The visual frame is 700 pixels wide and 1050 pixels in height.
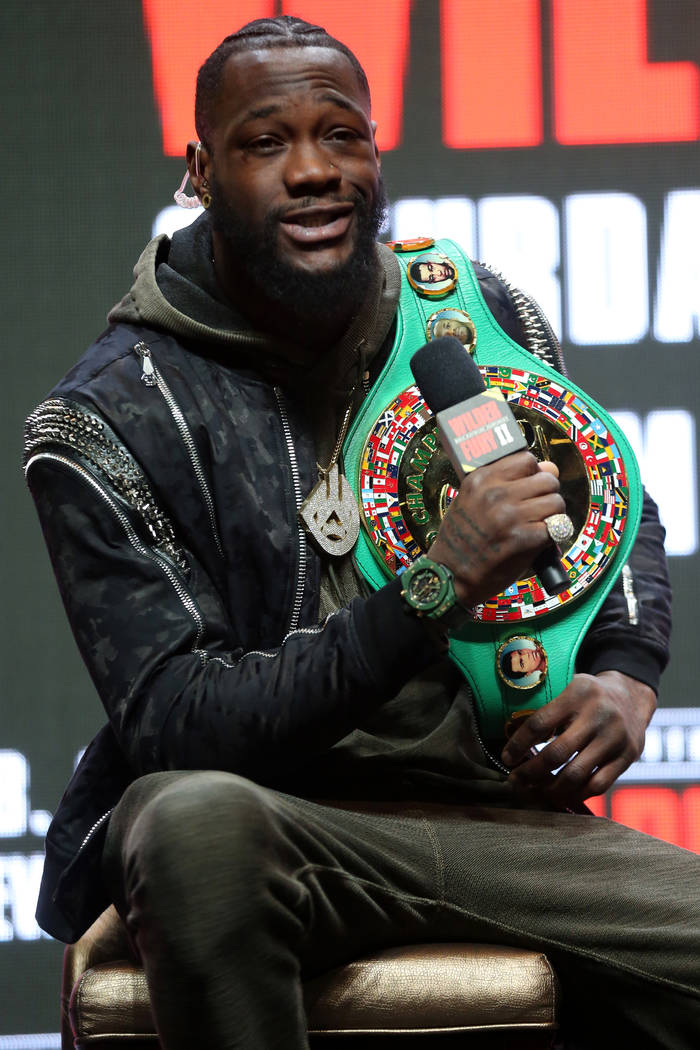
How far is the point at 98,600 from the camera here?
5.06ft

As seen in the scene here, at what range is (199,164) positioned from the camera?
1821 mm

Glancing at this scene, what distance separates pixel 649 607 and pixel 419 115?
1.43 meters

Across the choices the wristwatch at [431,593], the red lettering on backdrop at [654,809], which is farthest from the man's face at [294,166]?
the red lettering on backdrop at [654,809]

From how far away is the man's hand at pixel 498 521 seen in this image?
4.52 ft

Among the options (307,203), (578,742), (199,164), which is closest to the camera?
(578,742)

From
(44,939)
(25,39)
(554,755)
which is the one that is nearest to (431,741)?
(554,755)

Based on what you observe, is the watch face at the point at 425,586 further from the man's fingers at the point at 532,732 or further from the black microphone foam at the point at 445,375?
the man's fingers at the point at 532,732

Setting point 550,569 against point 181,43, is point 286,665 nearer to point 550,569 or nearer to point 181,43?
point 550,569

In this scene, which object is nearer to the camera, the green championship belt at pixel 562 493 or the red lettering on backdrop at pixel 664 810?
the green championship belt at pixel 562 493

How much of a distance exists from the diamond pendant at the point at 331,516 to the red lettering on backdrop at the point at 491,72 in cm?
139

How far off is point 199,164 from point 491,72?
1194 millimetres

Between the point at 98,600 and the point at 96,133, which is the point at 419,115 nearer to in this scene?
the point at 96,133

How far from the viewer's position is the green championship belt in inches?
65.3

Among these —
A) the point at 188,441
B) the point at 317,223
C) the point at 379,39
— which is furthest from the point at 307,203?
the point at 379,39
